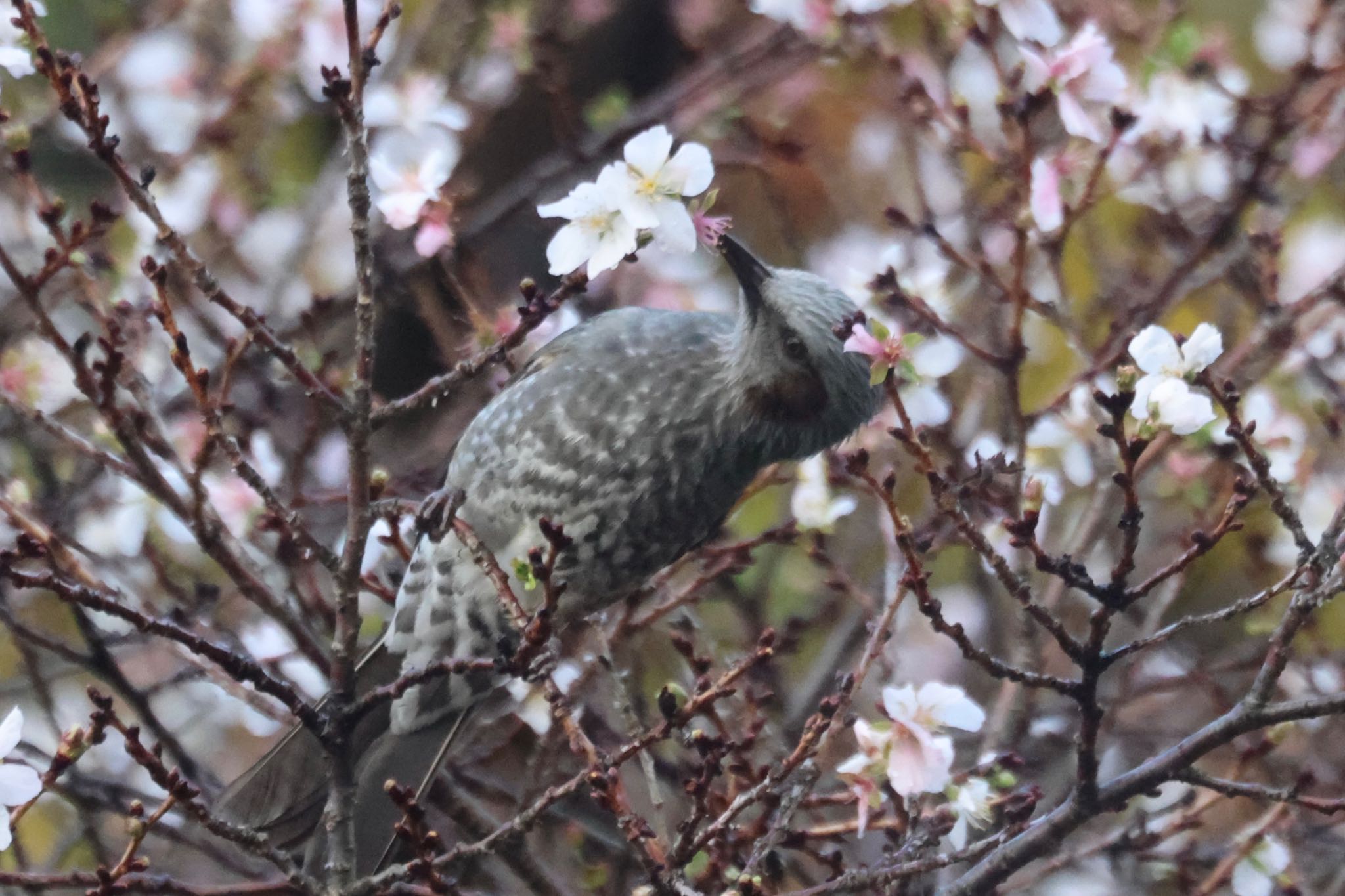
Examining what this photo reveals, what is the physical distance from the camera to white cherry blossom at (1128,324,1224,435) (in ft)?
6.97

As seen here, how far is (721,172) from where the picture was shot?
5.19 m

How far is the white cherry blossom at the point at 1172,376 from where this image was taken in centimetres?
212

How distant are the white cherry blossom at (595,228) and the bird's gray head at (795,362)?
878mm

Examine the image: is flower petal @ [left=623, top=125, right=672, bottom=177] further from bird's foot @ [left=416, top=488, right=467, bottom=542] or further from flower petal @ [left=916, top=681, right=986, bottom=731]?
bird's foot @ [left=416, top=488, right=467, bottom=542]

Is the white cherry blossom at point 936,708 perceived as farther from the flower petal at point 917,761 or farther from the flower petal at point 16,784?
the flower petal at point 16,784

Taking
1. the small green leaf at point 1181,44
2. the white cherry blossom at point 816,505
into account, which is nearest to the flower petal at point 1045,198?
the small green leaf at point 1181,44

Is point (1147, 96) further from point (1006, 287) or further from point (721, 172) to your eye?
point (721, 172)

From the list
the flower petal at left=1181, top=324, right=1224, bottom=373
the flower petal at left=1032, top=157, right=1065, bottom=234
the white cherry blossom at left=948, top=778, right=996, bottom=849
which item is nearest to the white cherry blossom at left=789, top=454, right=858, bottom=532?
the flower petal at left=1032, top=157, right=1065, bottom=234

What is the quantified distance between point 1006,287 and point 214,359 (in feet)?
8.00

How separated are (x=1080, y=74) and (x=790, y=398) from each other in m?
0.95

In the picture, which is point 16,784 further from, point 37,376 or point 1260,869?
point 1260,869

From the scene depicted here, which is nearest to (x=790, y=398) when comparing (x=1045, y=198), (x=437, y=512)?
(x=1045, y=198)

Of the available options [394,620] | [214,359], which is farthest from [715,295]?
[394,620]

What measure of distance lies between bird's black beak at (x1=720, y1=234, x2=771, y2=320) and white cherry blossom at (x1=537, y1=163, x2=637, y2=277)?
0.85 meters
